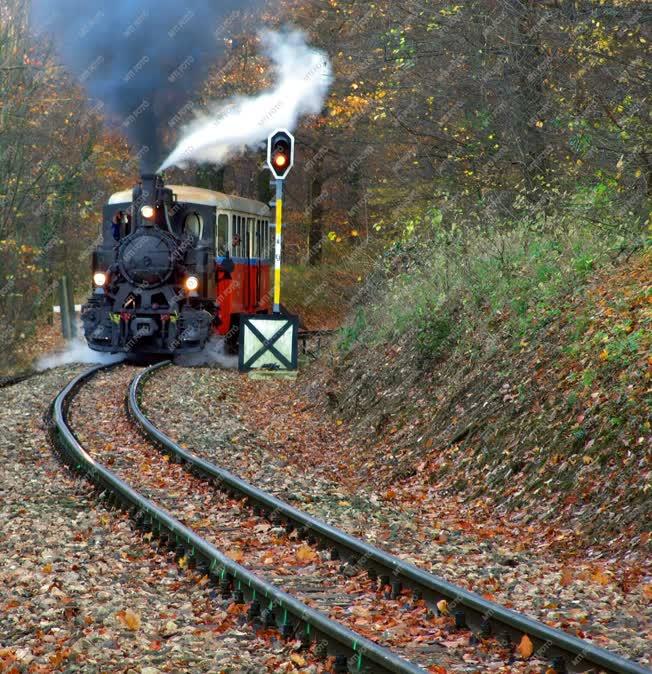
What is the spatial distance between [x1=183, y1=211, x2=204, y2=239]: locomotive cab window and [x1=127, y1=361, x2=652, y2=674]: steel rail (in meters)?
11.7

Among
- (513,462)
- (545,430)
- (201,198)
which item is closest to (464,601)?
(513,462)

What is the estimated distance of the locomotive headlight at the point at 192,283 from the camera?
2067cm

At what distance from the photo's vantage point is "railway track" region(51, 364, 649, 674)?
18.0 ft

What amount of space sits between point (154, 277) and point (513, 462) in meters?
12.5

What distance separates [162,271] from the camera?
817 inches

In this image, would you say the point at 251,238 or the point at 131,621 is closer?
the point at 131,621

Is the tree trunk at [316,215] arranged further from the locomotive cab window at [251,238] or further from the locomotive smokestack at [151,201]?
the locomotive smokestack at [151,201]

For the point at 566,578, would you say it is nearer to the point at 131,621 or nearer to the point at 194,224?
the point at 131,621

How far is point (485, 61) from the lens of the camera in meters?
17.6

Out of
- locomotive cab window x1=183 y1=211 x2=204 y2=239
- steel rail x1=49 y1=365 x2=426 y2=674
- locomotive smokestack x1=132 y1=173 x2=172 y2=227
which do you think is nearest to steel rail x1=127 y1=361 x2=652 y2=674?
steel rail x1=49 y1=365 x2=426 y2=674

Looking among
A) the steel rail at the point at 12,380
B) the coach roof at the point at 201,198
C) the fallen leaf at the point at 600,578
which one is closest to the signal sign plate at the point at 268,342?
the coach roof at the point at 201,198

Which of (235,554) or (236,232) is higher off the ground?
(236,232)

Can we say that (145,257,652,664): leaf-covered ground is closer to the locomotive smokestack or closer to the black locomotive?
the black locomotive

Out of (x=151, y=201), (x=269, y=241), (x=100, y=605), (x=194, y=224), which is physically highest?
(x=151, y=201)
